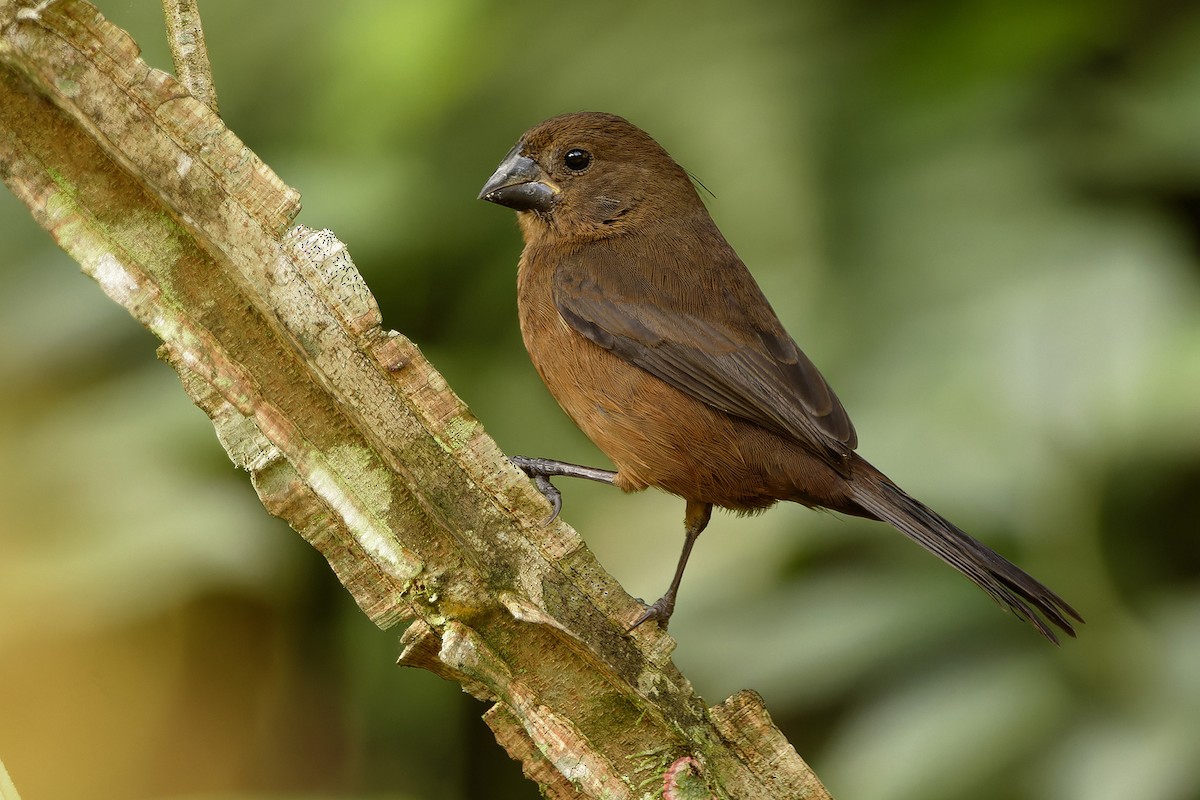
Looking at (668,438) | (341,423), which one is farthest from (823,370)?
(341,423)

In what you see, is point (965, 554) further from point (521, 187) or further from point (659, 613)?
point (521, 187)

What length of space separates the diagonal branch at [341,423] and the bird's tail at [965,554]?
0.79m

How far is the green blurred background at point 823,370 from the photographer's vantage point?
337cm

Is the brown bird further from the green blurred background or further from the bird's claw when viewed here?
the green blurred background

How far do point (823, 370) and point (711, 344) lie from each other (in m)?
0.63

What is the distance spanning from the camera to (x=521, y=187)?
3.58m

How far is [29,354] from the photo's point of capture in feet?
12.3

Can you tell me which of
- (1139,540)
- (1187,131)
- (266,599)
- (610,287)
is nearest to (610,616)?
(610,287)

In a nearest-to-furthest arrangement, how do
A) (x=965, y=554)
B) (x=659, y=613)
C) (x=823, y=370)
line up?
(x=659, y=613) → (x=965, y=554) → (x=823, y=370)

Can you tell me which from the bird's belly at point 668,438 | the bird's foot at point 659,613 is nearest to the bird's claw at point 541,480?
the bird's belly at point 668,438

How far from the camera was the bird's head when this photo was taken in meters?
3.58

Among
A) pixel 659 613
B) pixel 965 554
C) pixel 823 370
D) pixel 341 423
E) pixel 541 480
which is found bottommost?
pixel 965 554

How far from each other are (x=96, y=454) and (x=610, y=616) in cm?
187

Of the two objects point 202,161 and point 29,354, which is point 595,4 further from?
point 202,161
